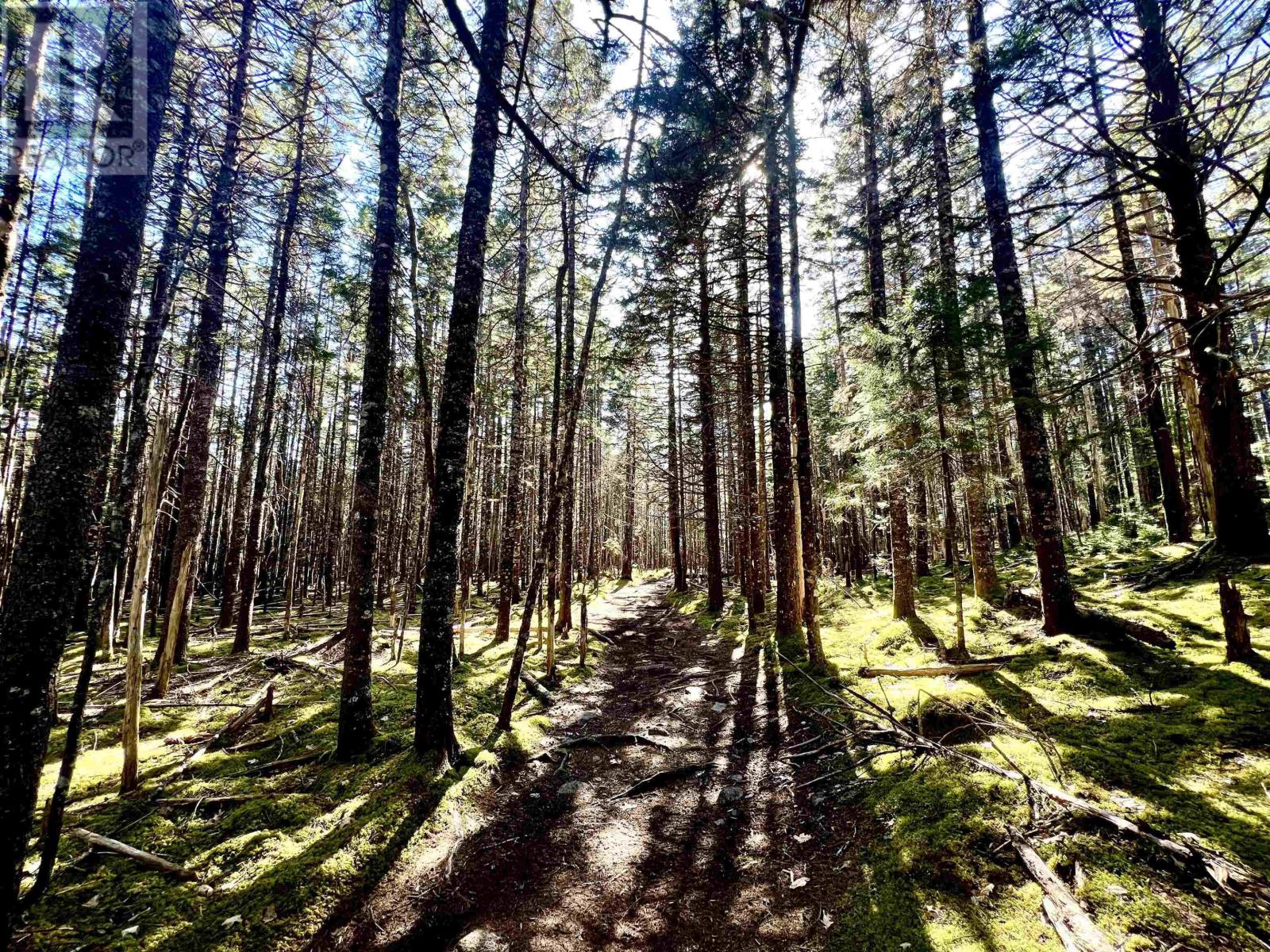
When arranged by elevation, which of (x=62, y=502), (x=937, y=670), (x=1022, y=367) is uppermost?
(x=1022, y=367)

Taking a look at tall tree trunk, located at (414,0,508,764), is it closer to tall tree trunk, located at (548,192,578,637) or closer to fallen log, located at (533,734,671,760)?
tall tree trunk, located at (548,192,578,637)

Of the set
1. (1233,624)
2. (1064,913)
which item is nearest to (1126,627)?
(1233,624)

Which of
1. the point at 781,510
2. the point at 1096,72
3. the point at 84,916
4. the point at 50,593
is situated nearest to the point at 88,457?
the point at 50,593

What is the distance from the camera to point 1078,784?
4309 millimetres

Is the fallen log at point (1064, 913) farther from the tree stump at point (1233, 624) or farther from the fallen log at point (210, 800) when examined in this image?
the fallen log at point (210, 800)

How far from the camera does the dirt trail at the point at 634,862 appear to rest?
3881 millimetres

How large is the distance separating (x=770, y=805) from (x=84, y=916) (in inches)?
228

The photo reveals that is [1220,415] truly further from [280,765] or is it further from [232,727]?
[232,727]

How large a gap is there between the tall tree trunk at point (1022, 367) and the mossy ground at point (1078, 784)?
Result: 0.85m

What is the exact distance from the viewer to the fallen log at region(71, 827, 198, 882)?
13.7ft

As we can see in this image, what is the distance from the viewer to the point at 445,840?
197 inches

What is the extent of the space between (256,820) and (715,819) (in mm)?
4557

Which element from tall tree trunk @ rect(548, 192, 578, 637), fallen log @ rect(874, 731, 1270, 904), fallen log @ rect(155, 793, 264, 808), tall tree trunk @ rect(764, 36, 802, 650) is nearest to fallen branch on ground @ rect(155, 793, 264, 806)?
fallen log @ rect(155, 793, 264, 808)

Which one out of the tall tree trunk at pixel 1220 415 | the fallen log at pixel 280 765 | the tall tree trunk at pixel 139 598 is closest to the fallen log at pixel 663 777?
the fallen log at pixel 280 765
